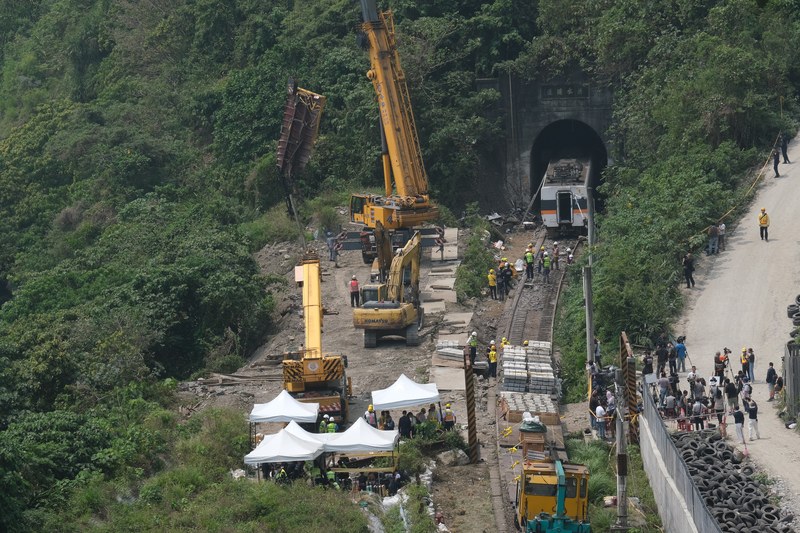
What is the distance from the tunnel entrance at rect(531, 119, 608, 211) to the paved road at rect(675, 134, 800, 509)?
14.2 m

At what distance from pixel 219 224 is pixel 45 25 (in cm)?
3781

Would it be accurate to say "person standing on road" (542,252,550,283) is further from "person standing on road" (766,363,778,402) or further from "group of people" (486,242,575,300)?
"person standing on road" (766,363,778,402)

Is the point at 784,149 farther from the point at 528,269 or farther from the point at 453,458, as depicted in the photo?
the point at 453,458

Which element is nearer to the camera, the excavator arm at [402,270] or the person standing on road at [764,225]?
the excavator arm at [402,270]

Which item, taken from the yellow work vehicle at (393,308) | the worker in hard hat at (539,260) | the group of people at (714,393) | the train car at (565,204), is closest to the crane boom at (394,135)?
the worker in hard hat at (539,260)

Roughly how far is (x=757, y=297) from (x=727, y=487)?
1542 cm

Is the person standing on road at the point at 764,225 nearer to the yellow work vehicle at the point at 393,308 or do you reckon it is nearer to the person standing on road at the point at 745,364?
the person standing on road at the point at 745,364

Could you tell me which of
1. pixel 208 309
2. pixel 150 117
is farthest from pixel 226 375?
pixel 150 117

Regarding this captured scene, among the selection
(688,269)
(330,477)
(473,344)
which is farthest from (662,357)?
(330,477)

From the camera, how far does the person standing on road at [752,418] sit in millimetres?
36094

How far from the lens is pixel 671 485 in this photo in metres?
33.1

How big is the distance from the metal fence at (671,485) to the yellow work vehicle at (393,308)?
1140 cm

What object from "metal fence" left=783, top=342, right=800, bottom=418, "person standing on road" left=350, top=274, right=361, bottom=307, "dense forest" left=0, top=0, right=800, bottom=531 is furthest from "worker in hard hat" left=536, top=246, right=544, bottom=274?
"metal fence" left=783, top=342, right=800, bottom=418

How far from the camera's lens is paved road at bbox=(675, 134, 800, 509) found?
3928 cm
